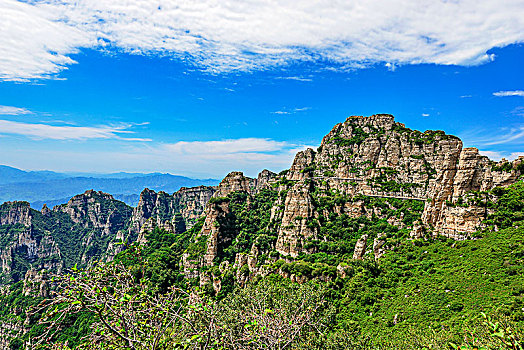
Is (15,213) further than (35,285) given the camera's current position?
Yes

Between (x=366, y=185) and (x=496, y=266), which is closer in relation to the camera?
(x=496, y=266)

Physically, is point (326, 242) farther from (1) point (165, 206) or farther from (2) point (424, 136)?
(1) point (165, 206)

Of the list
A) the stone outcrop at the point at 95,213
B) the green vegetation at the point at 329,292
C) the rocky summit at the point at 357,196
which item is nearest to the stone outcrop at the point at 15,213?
the stone outcrop at the point at 95,213

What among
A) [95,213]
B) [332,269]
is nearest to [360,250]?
[332,269]

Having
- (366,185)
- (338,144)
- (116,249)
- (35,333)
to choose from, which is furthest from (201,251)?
(116,249)

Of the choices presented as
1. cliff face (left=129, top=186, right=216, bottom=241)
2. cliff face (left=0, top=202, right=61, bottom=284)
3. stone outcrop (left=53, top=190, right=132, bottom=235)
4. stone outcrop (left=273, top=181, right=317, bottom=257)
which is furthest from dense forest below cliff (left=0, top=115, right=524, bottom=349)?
stone outcrop (left=53, top=190, right=132, bottom=235)

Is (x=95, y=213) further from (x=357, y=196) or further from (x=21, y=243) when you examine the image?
(x=357, y=196)

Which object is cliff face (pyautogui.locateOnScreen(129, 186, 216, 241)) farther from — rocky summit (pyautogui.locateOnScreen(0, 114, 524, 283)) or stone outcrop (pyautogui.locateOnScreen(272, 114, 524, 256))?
stone outcrop (pyautogui.locateOnScreen(272, 114, 524, 256))

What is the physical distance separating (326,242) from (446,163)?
1017 inches

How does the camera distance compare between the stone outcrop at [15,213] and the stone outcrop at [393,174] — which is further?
the stone outcrop at [15,213]

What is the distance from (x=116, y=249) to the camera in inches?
5241

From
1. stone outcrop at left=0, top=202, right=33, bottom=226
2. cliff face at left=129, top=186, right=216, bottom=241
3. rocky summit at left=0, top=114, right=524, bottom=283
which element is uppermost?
rocky summit at left=0, top=114, right=524, bottom=283

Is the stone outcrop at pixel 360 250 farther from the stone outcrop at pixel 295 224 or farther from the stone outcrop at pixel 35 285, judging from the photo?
the stone outcrop at pixel 35 285

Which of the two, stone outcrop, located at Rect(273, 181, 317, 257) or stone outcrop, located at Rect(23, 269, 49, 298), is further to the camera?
stone outcrop, located at Rect(273, 181, 317, 257)
